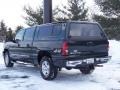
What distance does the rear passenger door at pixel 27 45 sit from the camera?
501 inches

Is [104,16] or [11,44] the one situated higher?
[104,16]

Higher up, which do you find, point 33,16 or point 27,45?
point 33,16

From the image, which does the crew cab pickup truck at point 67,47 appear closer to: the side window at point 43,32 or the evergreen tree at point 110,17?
the side window at point 43,32

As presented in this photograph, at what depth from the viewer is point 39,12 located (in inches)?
1800

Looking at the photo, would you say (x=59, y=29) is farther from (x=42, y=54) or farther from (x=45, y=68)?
(x=45, y=68)

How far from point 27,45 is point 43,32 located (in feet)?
3.94

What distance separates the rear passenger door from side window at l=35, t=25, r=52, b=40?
1.40 feet

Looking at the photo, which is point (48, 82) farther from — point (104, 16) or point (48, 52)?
point (104, 16)

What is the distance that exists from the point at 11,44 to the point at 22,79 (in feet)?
10.7

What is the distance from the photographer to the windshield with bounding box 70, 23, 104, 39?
1112 centimetres

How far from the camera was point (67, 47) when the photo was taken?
35.1 feet

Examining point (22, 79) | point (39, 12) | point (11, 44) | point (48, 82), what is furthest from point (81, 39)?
point (39, 12)

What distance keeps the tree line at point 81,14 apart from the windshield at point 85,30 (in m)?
19.5

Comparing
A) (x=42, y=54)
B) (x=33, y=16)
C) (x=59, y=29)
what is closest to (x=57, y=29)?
(x=59, y=29)
